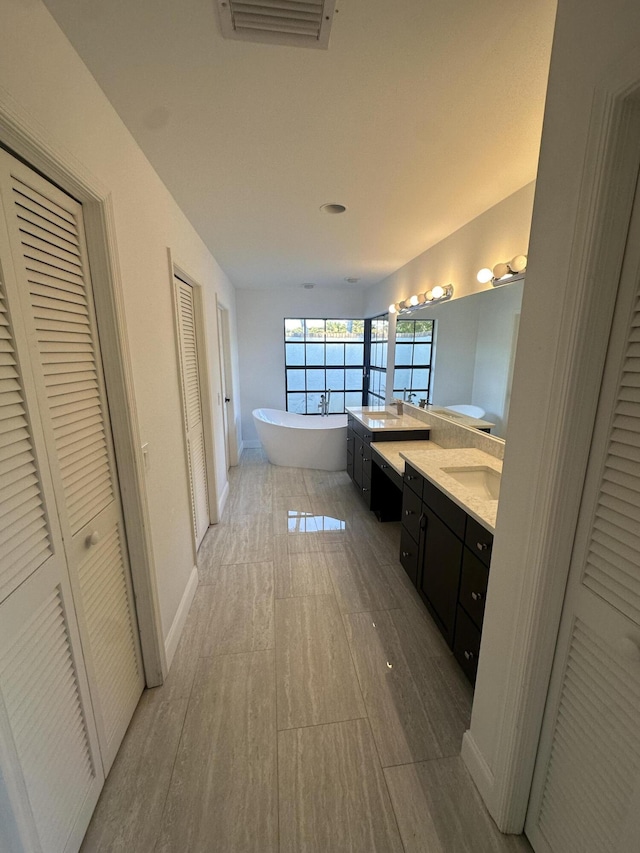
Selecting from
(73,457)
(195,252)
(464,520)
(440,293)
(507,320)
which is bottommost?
(464,520)

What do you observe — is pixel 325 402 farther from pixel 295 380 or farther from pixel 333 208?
pixel 333 208

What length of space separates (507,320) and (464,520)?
133 cm

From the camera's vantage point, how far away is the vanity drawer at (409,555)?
2117 millimetres

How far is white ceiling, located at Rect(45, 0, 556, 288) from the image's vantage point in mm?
928

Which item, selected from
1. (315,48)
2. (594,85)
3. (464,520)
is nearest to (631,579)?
(464,520)

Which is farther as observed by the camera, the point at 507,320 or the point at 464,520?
the point at 507,320

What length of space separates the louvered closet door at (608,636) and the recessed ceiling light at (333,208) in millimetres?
1761

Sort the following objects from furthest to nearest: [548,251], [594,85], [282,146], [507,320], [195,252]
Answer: [195,252]
[507,320]
[282,146]
[548,251]
[594,85]

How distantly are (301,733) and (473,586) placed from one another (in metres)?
0.97

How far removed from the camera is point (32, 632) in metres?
0.89

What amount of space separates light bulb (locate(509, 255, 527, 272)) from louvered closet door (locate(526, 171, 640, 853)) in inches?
50.9

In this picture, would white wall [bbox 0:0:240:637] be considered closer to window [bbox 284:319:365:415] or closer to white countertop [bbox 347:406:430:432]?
white countertop [bbox 347:406:430:432]

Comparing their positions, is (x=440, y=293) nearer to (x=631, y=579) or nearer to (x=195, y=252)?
(x=195, y=252)

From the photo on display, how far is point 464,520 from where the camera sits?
1538mm
